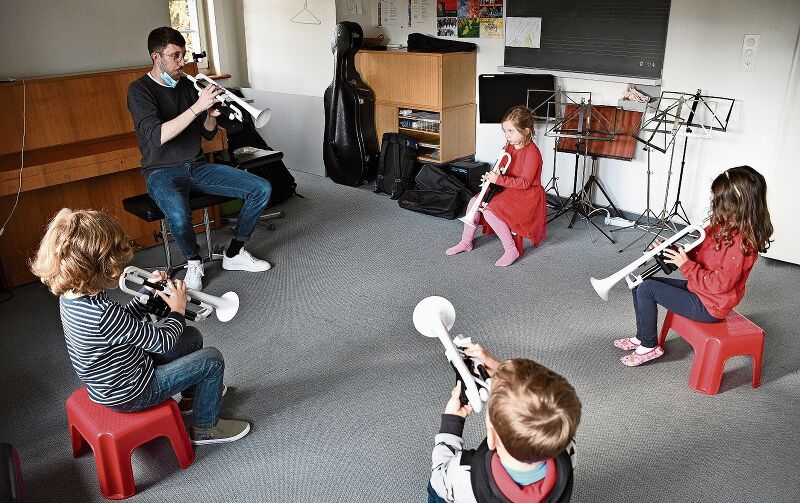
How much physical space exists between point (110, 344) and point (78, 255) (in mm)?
312

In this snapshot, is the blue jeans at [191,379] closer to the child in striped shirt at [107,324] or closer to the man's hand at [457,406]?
the child in striped shirt at [107,324]

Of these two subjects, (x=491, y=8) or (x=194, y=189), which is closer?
(x=194, y=189)

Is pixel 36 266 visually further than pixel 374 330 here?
No

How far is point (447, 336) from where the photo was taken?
1.94m

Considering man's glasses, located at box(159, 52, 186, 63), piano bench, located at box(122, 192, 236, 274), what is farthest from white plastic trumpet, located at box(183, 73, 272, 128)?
piano bench, located at box(122, 192, 236, 274)

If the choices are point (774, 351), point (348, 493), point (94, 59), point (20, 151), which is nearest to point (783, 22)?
point (774, 351)

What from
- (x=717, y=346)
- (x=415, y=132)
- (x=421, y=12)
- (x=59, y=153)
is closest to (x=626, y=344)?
(x=717, y=346)

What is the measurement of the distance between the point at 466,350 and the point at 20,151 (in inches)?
137

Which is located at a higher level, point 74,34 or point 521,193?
point 74,34

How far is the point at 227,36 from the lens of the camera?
6.68m

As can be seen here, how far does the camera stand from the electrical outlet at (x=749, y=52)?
4.27 metres

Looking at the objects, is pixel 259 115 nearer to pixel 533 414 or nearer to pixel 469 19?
pixel 469 19

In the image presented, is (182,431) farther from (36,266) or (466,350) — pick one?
(466,350)

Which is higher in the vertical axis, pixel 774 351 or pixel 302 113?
pixel 302 113
